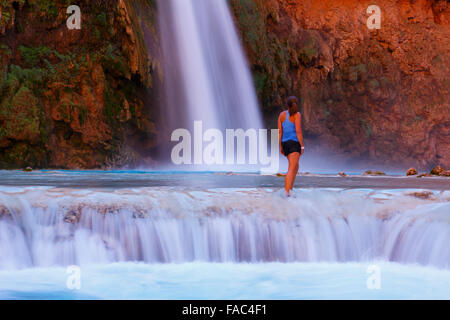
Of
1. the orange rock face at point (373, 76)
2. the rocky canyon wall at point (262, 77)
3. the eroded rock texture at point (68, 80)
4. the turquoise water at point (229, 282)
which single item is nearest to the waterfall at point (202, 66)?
the rocky canyon wall at point (262, 77)

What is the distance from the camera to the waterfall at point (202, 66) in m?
14.4

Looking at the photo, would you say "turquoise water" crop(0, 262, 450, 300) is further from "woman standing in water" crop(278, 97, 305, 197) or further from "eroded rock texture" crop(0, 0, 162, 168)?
"eroded rock texture" crop(0, 0, 162, 168)

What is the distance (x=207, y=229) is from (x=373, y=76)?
57.9 feet

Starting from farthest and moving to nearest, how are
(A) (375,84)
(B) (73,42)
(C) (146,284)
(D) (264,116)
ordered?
(A) (375,84) → (D) (264,116) → (B) (73,42) → (C) (146,284)

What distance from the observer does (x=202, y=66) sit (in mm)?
14828

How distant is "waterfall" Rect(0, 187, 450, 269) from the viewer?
14.4ft

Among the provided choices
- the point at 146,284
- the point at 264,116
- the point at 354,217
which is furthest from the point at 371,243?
the point at 264,116

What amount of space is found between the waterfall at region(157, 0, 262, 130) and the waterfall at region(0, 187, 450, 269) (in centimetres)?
969

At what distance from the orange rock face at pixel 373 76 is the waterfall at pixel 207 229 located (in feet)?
44.7

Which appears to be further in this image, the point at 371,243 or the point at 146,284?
the point at 371,243

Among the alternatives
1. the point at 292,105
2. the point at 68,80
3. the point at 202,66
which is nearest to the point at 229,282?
the point at 292,105

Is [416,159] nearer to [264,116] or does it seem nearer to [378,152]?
[378,152]

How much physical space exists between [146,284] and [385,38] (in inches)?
780

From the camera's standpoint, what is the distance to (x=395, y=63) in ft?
69.5
